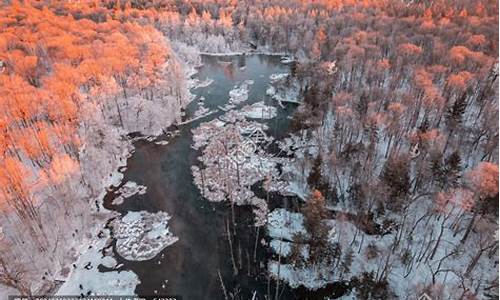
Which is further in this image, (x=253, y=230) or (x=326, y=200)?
(x=326, y=200)

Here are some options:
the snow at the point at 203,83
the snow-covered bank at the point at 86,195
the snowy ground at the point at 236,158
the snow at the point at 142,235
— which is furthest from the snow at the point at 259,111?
the snow at the point at 142,235

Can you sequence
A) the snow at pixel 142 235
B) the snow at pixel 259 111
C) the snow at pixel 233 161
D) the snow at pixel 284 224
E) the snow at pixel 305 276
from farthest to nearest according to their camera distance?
the snow at pixel 259 111 → the snow at pixel 233 161 → the snow at pixel 284 224 → the snow at pixel 142 235 → the snow at pixel 305 276

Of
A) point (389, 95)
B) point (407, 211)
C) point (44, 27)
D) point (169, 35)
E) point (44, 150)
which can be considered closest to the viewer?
point (407, 211)

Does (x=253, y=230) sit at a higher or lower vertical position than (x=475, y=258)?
lower

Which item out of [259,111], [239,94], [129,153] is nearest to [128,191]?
[129,153]

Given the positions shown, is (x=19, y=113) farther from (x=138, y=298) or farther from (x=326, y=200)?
(x=326, y=200)

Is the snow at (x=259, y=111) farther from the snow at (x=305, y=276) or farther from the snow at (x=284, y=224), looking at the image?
the snow at (x=305, y=276)

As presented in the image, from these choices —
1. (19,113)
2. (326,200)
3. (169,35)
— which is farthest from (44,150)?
(169,35)

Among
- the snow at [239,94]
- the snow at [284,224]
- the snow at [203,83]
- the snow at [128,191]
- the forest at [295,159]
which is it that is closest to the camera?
the forest at [295,159]
